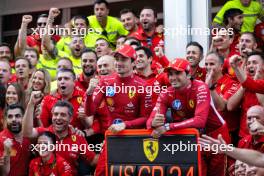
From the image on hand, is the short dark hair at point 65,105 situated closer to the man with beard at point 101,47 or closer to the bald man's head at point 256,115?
the man with beard at point 101,47

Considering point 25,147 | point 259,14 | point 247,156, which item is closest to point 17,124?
point 25,147

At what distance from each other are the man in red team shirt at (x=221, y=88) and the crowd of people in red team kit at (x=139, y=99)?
12 mm

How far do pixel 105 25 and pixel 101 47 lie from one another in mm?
→ 1180

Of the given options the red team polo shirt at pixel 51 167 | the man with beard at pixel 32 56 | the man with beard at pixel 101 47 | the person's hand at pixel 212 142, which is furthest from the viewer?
the man with beard at pixel 32 56

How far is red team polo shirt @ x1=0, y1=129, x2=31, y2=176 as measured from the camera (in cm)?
865

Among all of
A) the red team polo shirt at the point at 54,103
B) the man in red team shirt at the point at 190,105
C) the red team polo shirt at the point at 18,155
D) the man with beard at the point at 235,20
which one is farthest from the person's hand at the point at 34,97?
the man with beard at the point at 235,20

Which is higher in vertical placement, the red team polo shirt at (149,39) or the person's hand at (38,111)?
the red team polo shirt at (149,39)

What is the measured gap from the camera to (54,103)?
902cm

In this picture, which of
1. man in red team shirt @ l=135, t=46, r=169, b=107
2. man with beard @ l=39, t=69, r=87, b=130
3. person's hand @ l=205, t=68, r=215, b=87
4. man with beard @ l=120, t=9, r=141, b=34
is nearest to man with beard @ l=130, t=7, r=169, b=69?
man with beard @ l=120, t=9, r=141, b=34

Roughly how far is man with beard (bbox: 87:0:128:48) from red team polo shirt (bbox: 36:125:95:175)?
3062mm

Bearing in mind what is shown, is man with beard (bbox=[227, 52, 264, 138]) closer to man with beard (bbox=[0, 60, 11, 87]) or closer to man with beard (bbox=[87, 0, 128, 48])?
man with beard (bbox=[87, 0, 128, 48])

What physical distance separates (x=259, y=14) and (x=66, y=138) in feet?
11.9

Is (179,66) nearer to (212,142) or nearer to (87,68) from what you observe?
(212,142)

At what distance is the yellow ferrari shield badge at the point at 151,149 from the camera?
723cm
